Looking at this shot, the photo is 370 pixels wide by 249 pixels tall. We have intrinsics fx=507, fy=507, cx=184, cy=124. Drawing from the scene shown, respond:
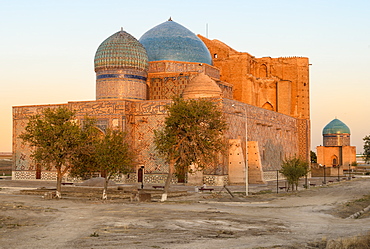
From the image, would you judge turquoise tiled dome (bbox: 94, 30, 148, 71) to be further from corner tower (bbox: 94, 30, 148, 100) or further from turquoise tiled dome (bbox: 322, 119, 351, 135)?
turquoise tiled dome (bbox: 322, 119, 351, 135)

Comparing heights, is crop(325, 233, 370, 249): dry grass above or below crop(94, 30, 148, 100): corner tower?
below

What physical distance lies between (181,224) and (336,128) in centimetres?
7224

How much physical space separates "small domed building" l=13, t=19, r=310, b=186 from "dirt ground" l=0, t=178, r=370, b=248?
453 inches

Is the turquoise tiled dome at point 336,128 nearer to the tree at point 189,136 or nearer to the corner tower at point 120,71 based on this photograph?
the corner tower at point 120,71

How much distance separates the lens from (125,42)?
4281 cm

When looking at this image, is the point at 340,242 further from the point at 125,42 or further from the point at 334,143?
the point at 334,143

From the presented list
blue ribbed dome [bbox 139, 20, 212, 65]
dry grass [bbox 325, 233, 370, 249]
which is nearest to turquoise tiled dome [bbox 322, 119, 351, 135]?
blue ribbed dome [bbox 139, 20, 212, 65]

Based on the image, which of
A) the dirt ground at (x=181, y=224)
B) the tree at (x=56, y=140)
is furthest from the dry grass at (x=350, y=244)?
the tree at (x=56, y=140)

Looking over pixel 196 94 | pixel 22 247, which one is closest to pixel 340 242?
pixel 22 247

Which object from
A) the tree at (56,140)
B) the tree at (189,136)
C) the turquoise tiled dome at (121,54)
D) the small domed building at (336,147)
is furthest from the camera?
the small domed building at (336,147)

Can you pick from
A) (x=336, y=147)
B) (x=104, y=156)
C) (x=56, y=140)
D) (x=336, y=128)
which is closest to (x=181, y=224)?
(x=104, y=156)

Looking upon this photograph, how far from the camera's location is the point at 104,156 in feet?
83.6

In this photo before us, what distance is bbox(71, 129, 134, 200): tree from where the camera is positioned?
84.4 feet

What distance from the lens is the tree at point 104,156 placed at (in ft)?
84.4
